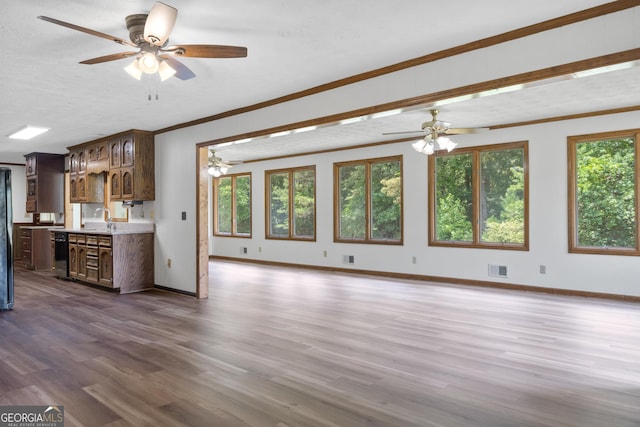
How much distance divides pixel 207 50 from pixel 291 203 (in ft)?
23.5

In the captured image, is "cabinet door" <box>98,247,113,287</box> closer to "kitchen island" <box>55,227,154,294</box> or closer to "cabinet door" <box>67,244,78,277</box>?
"kitchen island" <box>55,227,154,294</box>

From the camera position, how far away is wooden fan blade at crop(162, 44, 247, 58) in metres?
2.95

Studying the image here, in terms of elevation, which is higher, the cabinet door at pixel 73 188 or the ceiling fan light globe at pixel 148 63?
the ceiling fan light globe at pixel 148 63

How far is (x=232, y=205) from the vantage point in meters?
11.3

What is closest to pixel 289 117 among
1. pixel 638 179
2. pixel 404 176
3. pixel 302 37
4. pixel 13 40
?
pixel 302 37

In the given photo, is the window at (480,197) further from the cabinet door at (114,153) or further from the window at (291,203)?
the cabinet door at (114,153)

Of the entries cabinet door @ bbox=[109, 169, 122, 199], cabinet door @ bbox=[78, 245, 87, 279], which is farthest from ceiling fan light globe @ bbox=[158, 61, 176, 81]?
cabinet door @ bbox=[78, 245, 87, 279]

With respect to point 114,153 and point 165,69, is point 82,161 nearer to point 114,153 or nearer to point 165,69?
point 114,153

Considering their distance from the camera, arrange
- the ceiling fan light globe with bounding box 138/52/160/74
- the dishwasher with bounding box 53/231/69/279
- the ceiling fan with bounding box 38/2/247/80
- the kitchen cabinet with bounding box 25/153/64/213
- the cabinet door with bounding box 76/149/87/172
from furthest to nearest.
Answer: the kitchen cabinet with bounding box 25/153/64/213 < the cabinet door with bounding box 76/149/87/172 < the dishwasher with bounding box 53/231/69/279 < the ceiling fan light globe with bounding box 138/52/160/74 < the ceiling fan with bounding box 38/2/247/80

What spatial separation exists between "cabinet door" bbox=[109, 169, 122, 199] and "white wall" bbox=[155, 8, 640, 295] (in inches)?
26.8

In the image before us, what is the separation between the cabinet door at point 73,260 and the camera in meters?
7.52

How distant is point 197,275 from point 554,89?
16.4ft

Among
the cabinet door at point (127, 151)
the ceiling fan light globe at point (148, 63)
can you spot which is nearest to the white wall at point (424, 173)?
the cabinet door at point (127, 151)

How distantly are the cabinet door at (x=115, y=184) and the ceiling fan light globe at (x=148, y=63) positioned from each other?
4.50 metres
